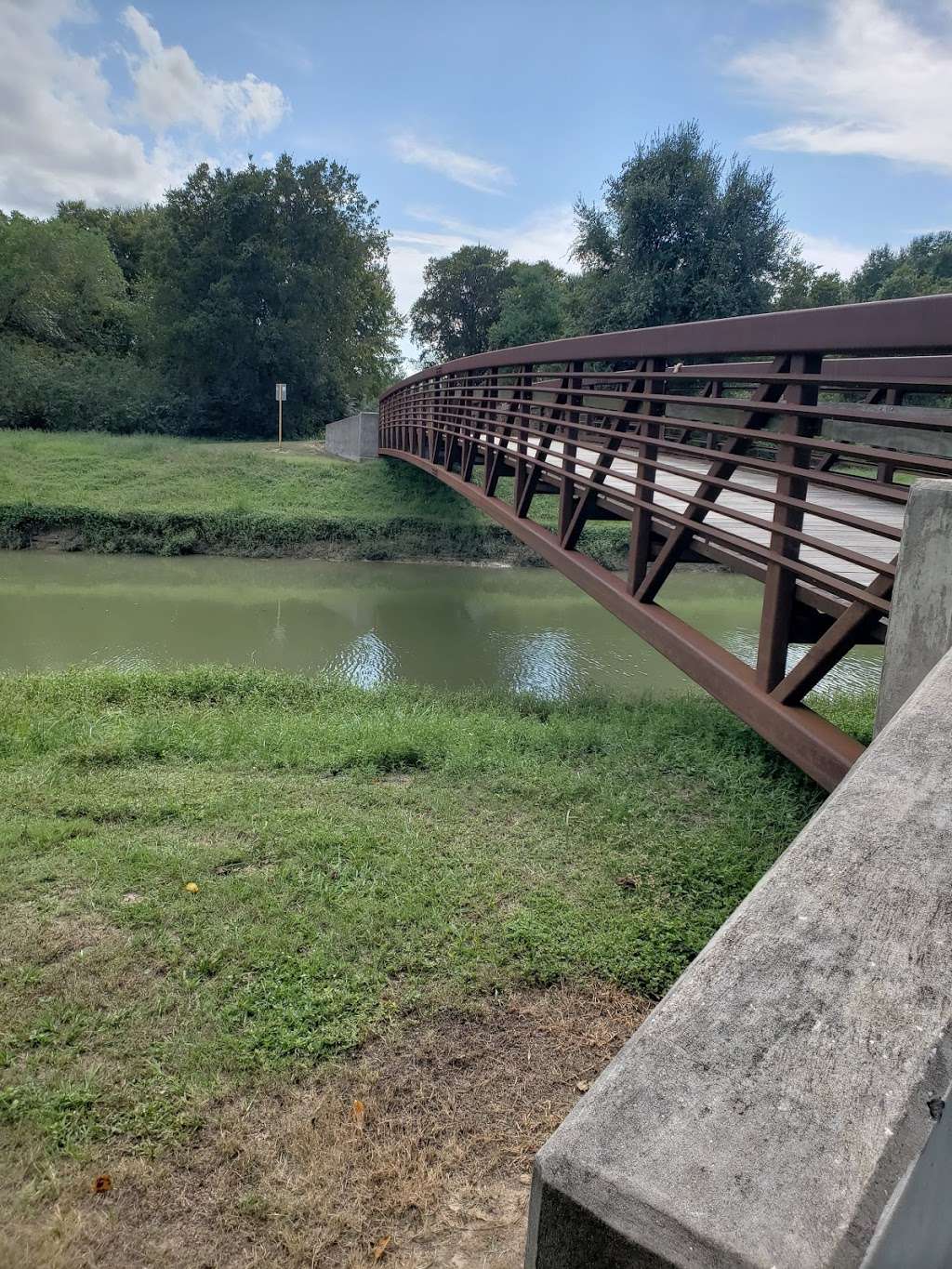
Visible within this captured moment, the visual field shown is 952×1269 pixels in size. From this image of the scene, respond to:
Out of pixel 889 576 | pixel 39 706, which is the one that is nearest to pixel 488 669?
pixel 39 706

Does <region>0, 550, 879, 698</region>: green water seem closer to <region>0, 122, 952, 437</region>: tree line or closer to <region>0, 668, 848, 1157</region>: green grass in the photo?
<region>0, 668, 848, 1157</region>: green grass

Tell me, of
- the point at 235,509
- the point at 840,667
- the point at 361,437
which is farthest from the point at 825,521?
the point at 361,437

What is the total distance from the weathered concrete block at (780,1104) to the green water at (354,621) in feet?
22.9

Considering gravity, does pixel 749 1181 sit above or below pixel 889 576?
below

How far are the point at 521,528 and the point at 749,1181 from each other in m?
6.25

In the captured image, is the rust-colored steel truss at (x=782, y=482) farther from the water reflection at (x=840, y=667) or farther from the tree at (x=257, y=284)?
the tree at (x=257, y=284)

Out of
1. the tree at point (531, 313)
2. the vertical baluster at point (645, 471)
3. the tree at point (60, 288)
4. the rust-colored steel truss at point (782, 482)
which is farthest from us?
the tree at point (531, 313)

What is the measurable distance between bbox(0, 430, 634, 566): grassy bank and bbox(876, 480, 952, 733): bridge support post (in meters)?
13.5

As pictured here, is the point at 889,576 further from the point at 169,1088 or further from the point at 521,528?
the point at 521,528

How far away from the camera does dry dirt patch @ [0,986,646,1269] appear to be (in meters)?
1.78

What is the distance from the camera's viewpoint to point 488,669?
9359mm

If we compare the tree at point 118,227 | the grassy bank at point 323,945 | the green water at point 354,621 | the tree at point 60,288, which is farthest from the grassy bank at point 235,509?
the tree at point 118,227

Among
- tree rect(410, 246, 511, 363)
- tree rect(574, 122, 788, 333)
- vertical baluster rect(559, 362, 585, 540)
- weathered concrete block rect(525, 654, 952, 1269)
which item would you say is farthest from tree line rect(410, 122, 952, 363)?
weathered concrete block rect(525, 654, 952, 1269)

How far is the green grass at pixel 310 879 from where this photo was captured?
91.8 inches
